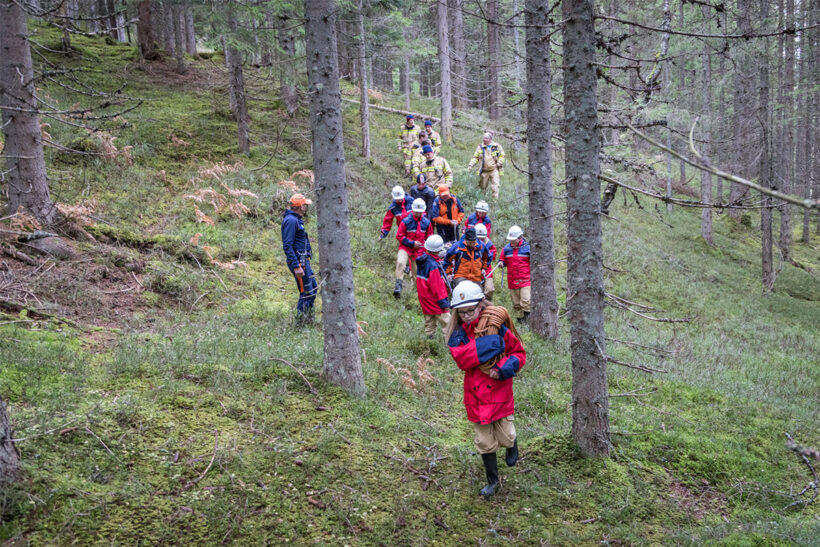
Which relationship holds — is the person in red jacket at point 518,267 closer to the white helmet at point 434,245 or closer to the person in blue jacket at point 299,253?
the white helmet at point 434,245

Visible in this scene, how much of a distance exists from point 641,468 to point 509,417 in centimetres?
214

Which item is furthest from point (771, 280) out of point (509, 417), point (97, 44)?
point (97, 44)

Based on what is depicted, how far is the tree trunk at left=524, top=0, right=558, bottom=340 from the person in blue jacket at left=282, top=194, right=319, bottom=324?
14.4ft

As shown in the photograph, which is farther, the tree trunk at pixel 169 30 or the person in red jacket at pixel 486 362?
the tree trunk at pixel 169 30

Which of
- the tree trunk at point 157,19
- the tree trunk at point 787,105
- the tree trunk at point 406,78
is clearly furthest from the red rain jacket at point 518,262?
the tree trunk at point 157,19

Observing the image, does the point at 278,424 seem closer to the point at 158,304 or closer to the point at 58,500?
the point at 58,500

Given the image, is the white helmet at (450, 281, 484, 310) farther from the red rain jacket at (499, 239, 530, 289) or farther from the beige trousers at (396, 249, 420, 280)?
the red rain jacket at (499, 239, 530, 289)

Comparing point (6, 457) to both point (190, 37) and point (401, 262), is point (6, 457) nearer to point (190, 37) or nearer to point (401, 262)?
point (401, 262)

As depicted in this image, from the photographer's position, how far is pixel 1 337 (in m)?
6.19

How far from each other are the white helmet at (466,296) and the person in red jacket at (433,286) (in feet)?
16.3

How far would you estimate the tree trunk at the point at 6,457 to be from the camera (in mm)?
3861

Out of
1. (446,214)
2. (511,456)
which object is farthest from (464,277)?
(511,456)

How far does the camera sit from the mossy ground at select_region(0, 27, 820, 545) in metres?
4.44

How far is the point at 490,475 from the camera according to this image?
5.33m
